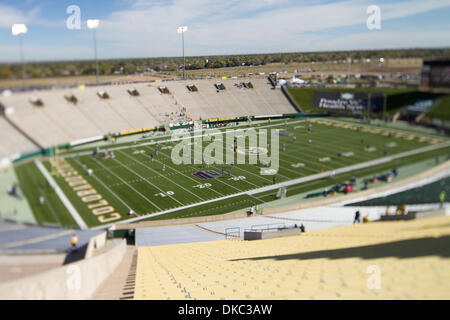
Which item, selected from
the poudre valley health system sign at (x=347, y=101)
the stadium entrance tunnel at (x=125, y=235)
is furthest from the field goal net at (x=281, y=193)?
the stadium entrance tunnel at (x=125, y=235)

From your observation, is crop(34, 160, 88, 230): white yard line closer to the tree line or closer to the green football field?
the green football field

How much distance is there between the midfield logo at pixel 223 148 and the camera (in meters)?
4.46

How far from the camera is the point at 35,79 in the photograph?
2959 millimetres

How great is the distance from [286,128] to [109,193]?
2.80m

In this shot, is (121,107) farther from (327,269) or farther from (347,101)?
(327,269)

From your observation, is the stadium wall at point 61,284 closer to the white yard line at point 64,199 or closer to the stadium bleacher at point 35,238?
the stadium bleacher at point 35,238

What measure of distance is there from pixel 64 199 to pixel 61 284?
2.85ft

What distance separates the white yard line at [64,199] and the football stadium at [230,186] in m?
0.02

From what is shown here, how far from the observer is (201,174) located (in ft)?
14.3

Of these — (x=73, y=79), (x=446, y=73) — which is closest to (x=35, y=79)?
(x=73, y=79)
